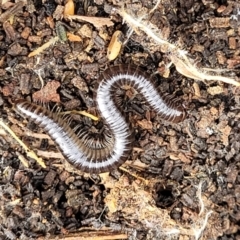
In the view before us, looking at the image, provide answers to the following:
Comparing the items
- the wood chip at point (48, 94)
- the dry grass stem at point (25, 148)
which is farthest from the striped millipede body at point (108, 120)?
the dry grass stem at point (25, 148)

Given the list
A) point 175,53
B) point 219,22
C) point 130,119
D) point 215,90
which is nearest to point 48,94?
point 130,119

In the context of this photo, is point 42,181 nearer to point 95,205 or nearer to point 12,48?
point 95,205

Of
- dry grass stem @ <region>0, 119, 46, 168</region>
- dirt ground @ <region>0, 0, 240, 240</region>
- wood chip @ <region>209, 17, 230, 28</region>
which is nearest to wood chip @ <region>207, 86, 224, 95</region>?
dirt ground @ <region>0, 0, 240, 240</region>

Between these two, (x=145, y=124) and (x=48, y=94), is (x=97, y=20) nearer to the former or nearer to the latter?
(x=48, y=94)

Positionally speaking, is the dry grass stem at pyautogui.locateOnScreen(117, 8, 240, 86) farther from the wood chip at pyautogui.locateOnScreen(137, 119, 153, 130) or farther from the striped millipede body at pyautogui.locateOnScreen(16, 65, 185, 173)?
the wood chip at pyautogui.locateOnScreen(137, 119, 153, 130)

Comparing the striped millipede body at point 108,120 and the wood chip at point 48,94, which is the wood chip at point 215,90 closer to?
the striped millipede body at point 108,120
